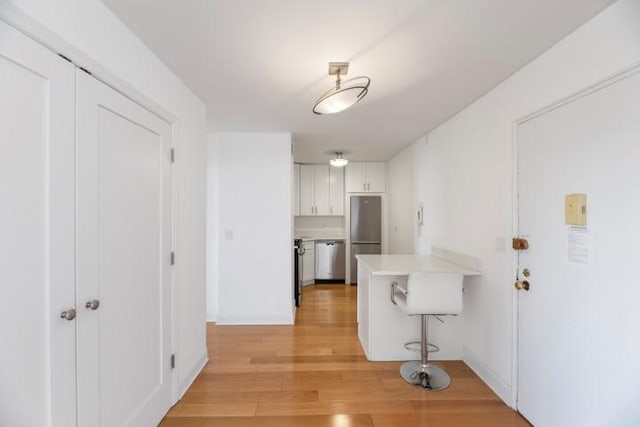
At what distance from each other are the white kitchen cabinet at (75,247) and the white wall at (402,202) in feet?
11.3

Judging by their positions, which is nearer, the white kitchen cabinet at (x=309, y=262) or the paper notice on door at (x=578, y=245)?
the paper notice on door at (x=578, y=245)

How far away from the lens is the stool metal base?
7.66ft

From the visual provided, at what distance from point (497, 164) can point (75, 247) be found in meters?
2.70

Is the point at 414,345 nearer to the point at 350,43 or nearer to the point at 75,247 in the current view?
the point at 350,43

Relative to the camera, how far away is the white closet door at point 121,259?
52.3 inches

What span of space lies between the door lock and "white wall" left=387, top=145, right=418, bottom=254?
7.10ft

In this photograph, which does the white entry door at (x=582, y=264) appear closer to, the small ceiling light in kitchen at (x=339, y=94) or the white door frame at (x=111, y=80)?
the small ceiling light in kitchen at (x=339, y=94)

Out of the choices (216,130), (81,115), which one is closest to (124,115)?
(81,115)

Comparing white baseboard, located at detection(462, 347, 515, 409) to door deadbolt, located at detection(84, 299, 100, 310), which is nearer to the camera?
door deadbolt, located at detection(84, 299, 100, 310)

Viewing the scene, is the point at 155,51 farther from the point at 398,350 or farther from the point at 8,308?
the point at 398,350

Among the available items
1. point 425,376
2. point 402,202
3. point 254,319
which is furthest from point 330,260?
point 425,376

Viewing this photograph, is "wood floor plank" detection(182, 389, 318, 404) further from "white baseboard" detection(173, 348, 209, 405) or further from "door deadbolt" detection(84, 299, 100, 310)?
"door deadbolt" detection(84, 299, 100, 310)

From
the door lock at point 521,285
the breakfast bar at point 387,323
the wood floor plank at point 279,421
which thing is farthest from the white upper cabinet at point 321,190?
the wood floor plank at point 279,421

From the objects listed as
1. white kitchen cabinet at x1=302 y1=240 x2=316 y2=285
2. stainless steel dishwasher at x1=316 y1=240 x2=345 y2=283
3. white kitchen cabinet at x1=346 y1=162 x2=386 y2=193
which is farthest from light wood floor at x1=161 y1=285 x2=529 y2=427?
white kitchen cabinet at x1=346 y1=162 x2=386 y2=193
